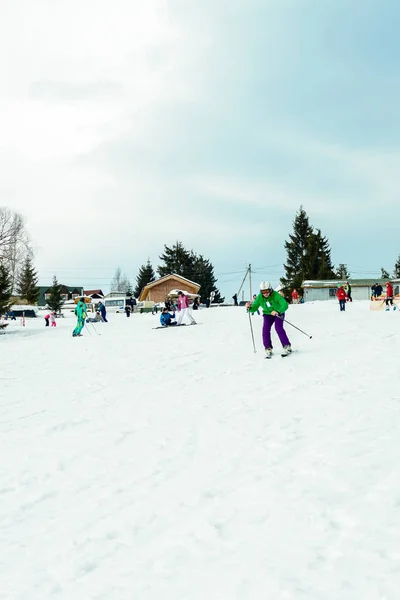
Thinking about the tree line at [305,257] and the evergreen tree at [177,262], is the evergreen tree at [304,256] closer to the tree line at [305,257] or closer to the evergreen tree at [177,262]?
the tree line at [305,257]

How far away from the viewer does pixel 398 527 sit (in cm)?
Result: 307

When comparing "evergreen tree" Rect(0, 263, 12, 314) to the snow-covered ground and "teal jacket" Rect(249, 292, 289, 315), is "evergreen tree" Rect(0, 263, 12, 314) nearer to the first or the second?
the snow-covered ground

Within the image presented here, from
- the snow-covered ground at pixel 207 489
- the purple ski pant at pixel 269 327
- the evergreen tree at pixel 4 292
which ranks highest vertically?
the evergreen tree at pixel 4 292

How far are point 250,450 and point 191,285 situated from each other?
60332 millimetres

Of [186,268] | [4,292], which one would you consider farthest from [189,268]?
[4,292]

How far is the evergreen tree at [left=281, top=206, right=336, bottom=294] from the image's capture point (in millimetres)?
65312

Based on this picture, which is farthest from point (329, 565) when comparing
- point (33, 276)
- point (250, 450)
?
point (33, 276)

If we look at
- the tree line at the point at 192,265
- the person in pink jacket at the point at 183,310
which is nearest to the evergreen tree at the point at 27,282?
the tree line at the point at 192,265

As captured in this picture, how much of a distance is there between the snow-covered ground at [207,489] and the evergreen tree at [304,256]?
186 ft

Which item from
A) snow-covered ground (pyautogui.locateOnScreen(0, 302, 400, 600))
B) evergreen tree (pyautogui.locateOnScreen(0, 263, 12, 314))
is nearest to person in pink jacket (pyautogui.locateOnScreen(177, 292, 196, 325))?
evergreen tree (pyautogui.locateOnScreen(0, 263, 12, 314))

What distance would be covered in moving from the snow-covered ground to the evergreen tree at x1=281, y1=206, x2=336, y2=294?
56822mm

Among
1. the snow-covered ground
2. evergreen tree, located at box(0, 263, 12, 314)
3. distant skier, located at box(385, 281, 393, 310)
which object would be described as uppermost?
evergreen tree, located at box(0, 263, 12, 314)

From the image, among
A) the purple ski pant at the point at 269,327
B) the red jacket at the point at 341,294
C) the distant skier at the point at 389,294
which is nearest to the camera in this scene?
the purple ski pant at the point at 269,327

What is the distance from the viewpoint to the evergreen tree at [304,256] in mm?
65312
